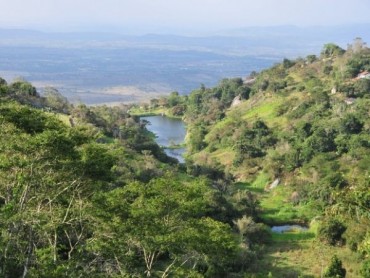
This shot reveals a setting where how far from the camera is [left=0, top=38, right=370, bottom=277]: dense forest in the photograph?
11.9m

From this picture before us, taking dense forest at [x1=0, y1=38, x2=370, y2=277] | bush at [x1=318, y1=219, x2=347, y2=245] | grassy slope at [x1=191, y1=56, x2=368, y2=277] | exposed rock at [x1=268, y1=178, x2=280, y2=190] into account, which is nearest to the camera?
dense forest at [x1=0, y1=38, x2=370, y2=277]

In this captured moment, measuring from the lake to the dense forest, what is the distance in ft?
7.61

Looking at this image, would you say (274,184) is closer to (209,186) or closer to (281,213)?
(281,213)

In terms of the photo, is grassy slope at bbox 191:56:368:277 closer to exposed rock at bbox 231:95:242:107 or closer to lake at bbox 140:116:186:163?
lake at bbox 140:116:186:163

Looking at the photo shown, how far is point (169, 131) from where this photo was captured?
71938 mm

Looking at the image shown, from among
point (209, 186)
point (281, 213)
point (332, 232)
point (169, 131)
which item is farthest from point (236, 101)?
point (332, 232)

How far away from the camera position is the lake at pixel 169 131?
6035 centimetres

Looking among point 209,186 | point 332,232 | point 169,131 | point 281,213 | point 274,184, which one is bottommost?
point 169,131

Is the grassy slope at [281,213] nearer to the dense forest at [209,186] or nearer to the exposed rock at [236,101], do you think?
the dense forest at [209,186]

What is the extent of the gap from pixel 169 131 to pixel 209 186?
38726 mm

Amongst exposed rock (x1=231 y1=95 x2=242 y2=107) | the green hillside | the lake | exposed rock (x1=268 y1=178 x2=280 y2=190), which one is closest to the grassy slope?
the green hillside

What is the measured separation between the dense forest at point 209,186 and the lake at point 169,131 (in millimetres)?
2321

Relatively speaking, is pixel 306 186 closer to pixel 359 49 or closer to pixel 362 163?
pixel 362 163

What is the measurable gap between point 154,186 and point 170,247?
6.78 ft
